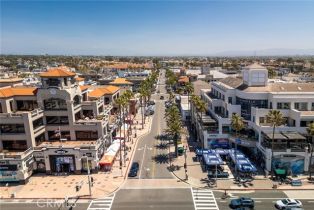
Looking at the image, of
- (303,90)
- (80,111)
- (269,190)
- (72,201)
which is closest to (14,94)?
(80,111)

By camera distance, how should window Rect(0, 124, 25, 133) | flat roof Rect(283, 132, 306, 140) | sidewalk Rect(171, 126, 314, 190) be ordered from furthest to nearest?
window Rect(0, 124, 25, 133) → flat roof Rect(283, 132, 306, 140) → sidewalk Rect(171, 126, 314, 190)

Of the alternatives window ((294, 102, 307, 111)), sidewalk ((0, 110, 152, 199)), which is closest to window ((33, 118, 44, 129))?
sidewalk ((0, 110, 152, 199))

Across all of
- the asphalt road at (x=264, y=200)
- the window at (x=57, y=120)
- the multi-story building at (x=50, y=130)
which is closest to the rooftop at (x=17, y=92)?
the multi-story building at (x=50, y=130)

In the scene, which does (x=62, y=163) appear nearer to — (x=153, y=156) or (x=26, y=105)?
(x=26, y=105)

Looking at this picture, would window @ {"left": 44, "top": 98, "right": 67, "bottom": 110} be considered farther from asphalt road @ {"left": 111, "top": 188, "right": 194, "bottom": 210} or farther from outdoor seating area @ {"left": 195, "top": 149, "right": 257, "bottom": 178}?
outdoor seating area @ {"left": 195, "top": 149, "right": 257, "bottom": 178}

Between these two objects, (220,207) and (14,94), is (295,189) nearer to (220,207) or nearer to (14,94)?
(220,207)

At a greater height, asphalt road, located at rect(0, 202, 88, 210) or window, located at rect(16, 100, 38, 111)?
window, located at rect(16, 100, 38, 111)

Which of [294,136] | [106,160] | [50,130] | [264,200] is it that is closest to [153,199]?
[106,160]
